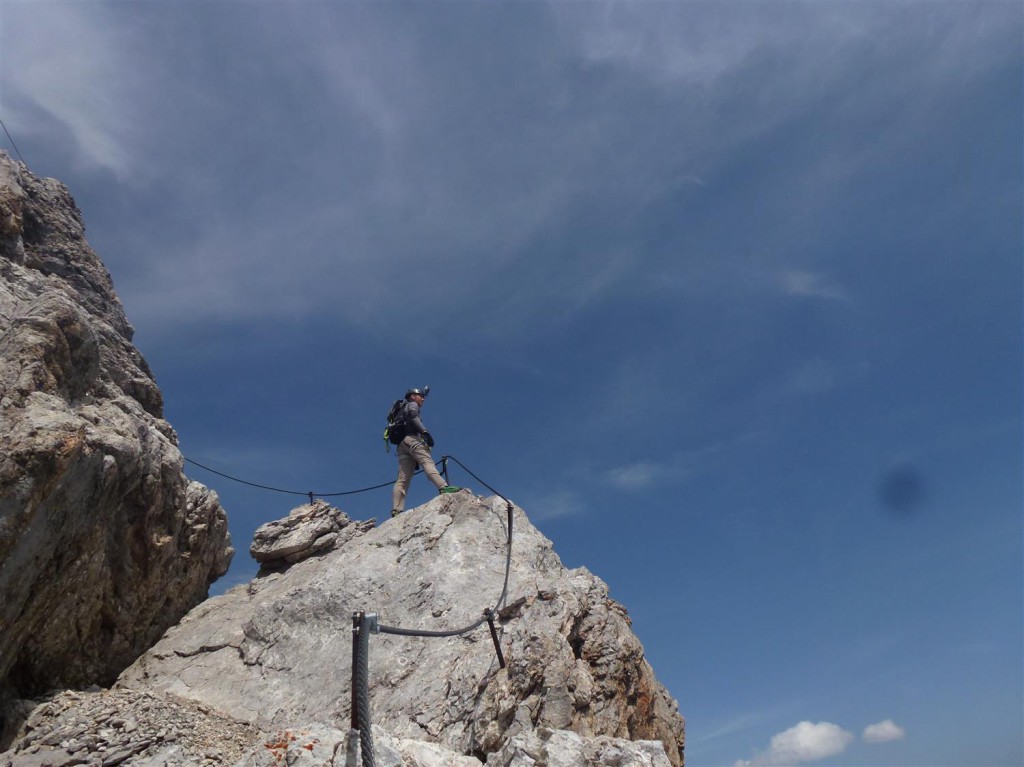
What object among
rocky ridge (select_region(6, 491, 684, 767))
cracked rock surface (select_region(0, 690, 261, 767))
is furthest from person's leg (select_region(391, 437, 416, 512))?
cracked rock surface (select_region(0, 690, 261, 767))

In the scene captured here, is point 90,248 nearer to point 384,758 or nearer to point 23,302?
point 23,302

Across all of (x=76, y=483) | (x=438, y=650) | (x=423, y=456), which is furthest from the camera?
(x=423, y=456)

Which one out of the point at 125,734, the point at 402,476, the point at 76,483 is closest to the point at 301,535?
the point at 402,476

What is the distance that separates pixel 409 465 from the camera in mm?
18578

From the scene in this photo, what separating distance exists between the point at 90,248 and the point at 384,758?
14.9 metres

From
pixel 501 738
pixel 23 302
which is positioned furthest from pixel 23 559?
pixel 501 738

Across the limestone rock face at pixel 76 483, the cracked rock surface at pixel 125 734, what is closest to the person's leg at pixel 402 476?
the limestone rock face at pixel 76 483

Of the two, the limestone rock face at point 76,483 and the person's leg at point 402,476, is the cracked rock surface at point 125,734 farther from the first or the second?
the person's leg at point 402,476

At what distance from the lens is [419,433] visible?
A: 18.5 meters

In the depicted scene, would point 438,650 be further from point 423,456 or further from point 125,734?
point 423,456

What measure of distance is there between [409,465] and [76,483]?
921cm

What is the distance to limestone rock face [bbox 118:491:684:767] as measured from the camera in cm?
1019

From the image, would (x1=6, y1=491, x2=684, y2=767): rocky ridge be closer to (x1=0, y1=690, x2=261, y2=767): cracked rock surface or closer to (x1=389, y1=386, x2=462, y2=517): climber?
(x1=0, y1=690, x2=261, y2=767): cracked rock surface

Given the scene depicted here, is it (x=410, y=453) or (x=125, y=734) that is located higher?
(x=410, y=453)
